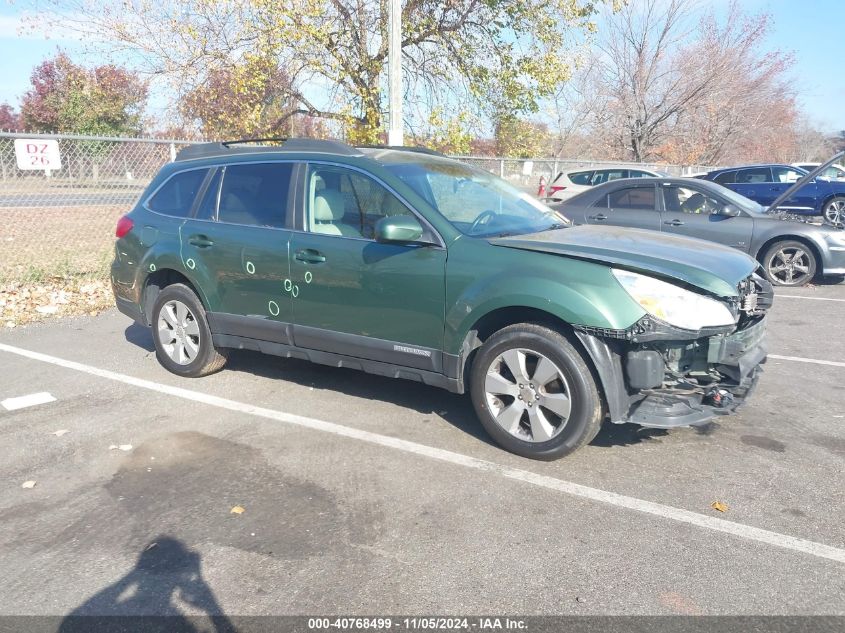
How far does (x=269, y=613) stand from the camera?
8.82 ft

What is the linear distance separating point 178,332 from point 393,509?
3.01m

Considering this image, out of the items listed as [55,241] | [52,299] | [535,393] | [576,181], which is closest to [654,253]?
[535,393]

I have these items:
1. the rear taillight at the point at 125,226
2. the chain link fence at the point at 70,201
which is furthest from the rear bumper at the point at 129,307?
the chain link fence at the point at 70,201

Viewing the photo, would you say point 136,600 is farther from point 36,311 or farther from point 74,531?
point 36,311

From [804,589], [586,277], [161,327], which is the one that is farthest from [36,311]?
[804,589]

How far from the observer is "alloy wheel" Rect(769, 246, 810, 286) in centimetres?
960

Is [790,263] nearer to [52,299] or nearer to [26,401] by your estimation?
[26,401]

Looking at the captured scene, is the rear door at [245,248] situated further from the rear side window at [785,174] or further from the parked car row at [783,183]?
the rear side window at [785,174]

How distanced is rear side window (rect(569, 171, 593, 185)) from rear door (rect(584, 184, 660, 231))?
5094 mm

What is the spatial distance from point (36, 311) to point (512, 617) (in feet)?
24.8

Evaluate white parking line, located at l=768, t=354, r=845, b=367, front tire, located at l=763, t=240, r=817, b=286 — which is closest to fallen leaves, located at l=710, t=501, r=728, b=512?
white parking line, located at l=768, t=354, r=845, b=367

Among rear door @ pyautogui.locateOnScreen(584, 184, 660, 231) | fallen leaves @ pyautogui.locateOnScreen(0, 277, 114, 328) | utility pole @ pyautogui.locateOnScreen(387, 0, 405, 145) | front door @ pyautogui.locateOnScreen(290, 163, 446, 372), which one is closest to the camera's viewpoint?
front door @ pyautogui.locateOnScreen(290, 163, 446, 372)

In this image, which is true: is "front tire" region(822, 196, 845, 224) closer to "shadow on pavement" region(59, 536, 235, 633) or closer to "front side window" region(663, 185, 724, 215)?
"front side window" region(663, 185, 724, 215)

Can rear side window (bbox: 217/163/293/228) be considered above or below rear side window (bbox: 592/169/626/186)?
below
